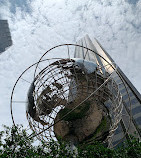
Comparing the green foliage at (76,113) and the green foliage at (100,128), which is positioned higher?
the green foliage at (76,113)

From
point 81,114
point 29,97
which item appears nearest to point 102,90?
point 81,114

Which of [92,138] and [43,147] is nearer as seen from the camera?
[92,138]

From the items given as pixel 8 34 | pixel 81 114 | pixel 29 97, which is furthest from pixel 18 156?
pixel 8 34

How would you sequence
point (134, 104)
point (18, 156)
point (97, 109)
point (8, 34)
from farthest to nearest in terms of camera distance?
point (8, 34), point (134, 104), point (97, 109), point (18, 156)

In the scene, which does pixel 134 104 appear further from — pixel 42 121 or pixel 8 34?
pixel 8 34

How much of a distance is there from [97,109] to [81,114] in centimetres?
89

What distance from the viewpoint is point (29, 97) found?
6.55 m

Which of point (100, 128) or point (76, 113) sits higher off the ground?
Answer: point (76, 113)

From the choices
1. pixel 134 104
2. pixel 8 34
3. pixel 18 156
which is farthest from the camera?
pixel 8 34

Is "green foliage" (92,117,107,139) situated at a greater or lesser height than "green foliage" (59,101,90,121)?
lesser

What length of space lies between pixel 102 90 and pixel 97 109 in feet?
3.15

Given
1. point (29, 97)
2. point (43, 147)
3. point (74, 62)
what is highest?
point (74, 62)

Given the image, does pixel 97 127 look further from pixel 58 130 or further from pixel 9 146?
pixel 9 146

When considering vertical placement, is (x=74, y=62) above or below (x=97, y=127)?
above
